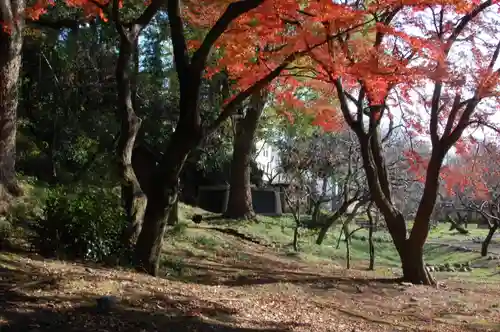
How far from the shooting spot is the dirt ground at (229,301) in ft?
18.5

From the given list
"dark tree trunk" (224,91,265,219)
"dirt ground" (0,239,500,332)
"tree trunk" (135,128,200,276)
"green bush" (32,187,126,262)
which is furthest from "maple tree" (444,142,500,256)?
"green bush" (32,187,126,262)

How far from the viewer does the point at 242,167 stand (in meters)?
22.8

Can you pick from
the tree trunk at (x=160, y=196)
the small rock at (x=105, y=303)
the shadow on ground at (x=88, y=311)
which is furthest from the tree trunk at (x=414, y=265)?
the small rock at (x=105, y=303)

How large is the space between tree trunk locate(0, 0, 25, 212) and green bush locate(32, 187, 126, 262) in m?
2.17

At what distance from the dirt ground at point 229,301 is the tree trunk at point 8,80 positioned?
3.48 m

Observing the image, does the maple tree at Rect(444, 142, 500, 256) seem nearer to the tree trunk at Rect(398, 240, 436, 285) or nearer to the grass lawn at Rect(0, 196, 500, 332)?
the grass lawn at Rect(0, 196, 500, 332)

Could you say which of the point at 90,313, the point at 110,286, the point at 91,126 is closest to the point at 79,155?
the point at 91,126

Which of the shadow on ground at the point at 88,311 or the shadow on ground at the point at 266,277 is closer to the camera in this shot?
the shadow on ground at the point at 88,311

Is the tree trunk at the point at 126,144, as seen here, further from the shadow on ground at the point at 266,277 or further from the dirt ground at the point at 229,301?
the shadow on ground at the point at 266,277

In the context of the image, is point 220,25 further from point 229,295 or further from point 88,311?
point 88,311

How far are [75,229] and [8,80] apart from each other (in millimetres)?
3627

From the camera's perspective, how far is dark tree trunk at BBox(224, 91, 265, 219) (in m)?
22.5

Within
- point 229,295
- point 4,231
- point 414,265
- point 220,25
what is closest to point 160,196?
point 229,295

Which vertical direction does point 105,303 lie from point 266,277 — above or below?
above
